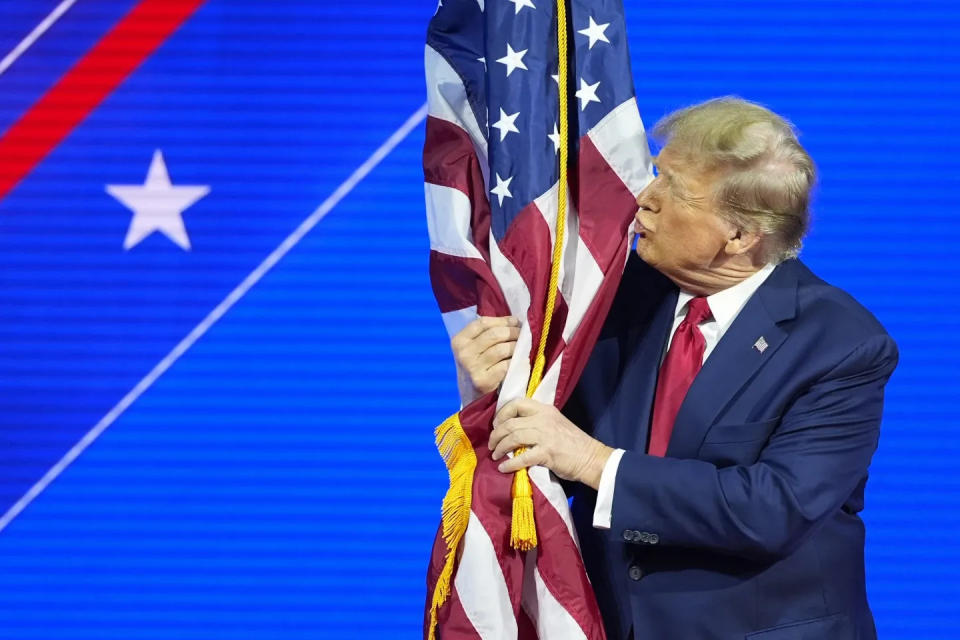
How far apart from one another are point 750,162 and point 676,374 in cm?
37

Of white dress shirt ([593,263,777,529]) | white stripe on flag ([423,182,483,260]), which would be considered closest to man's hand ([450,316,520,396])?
white stripe on flag ([423,182,483,260])

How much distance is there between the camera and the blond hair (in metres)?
1.79

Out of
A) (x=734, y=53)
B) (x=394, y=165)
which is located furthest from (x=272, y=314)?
(x=734, y=53)

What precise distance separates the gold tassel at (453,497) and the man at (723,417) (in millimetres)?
76

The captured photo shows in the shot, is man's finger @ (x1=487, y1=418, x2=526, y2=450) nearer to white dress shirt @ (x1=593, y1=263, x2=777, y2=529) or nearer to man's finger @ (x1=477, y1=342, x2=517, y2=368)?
man's finger @ (x1=477, y1=342, x2=517, y2=368)

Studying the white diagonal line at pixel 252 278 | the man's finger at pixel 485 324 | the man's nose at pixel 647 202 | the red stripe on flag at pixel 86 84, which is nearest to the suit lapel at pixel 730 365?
the man's nose at pixel 647 202

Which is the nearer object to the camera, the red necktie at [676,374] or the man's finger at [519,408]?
the man's finger at [519,408]

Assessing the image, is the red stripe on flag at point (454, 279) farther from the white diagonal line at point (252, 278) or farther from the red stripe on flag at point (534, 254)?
the white diagonal line at point (252, 278)

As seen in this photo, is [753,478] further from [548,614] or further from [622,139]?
[622,139]

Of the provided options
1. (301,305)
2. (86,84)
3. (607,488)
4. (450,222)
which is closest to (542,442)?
(607,488)

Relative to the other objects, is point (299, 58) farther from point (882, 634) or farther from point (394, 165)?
point (882, 634)

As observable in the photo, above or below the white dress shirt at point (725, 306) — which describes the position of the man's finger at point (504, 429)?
below

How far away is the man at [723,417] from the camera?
1.68m

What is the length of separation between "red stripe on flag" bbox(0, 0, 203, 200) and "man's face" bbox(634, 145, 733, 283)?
6.21 ft
